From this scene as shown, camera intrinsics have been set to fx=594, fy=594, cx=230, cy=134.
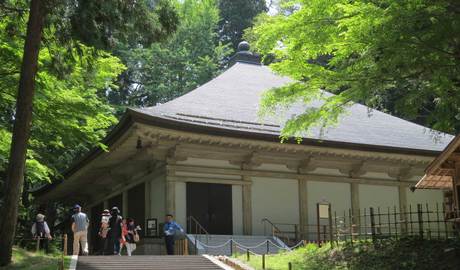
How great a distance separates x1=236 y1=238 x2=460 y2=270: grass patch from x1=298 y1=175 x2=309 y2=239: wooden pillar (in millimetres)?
7246

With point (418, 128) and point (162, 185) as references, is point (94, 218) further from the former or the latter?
point (418, 128)

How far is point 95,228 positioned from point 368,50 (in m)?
24.0

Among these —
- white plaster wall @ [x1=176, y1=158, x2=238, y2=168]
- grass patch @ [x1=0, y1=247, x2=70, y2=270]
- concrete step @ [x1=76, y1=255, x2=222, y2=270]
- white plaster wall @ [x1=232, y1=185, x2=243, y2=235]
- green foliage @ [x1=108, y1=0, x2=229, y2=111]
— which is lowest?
concrete step @ [x1=76, y1=255, x2=222, y2=270]

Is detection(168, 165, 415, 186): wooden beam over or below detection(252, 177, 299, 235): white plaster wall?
over

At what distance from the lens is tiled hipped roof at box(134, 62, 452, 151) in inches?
798

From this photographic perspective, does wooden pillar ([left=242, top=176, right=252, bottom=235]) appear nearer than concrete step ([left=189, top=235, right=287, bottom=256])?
No

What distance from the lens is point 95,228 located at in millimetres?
32031

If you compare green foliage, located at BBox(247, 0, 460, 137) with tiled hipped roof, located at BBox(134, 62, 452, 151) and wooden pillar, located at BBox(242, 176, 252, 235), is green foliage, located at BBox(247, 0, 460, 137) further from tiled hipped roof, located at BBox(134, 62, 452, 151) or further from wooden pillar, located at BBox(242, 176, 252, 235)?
wooden pillar, located at BBox(242, 176, 252, 235)

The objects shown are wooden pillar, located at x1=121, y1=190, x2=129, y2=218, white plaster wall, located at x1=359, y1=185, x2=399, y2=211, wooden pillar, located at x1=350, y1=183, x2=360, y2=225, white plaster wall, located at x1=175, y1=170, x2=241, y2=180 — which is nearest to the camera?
white plaster wall, located at x1=175, y1=170, x2=241, y2=180

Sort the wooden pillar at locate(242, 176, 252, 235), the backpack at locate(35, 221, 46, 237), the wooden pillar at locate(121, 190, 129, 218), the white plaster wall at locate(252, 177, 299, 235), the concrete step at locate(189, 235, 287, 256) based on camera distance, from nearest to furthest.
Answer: the concrete step at locate(189, 235, 287, 256), the backpack at locate(35, 221, 46, 237), the wooden pillar at locate(242, 176, 252, 235), the white plaster wall at locate(252, 177, 299, 235), the wooden pillar at locate(121, 190, 129, 218)

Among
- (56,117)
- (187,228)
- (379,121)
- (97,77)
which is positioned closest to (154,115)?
(97,77)

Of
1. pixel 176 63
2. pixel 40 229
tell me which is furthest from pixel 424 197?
pixel 176 63

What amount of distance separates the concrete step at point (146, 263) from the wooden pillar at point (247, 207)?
6316 mm

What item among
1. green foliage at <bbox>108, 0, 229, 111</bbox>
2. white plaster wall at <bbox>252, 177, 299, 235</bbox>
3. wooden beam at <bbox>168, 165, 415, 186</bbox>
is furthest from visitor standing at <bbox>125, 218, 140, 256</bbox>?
green foliage at <bbox>108, 0, 229, 111</bbox>
